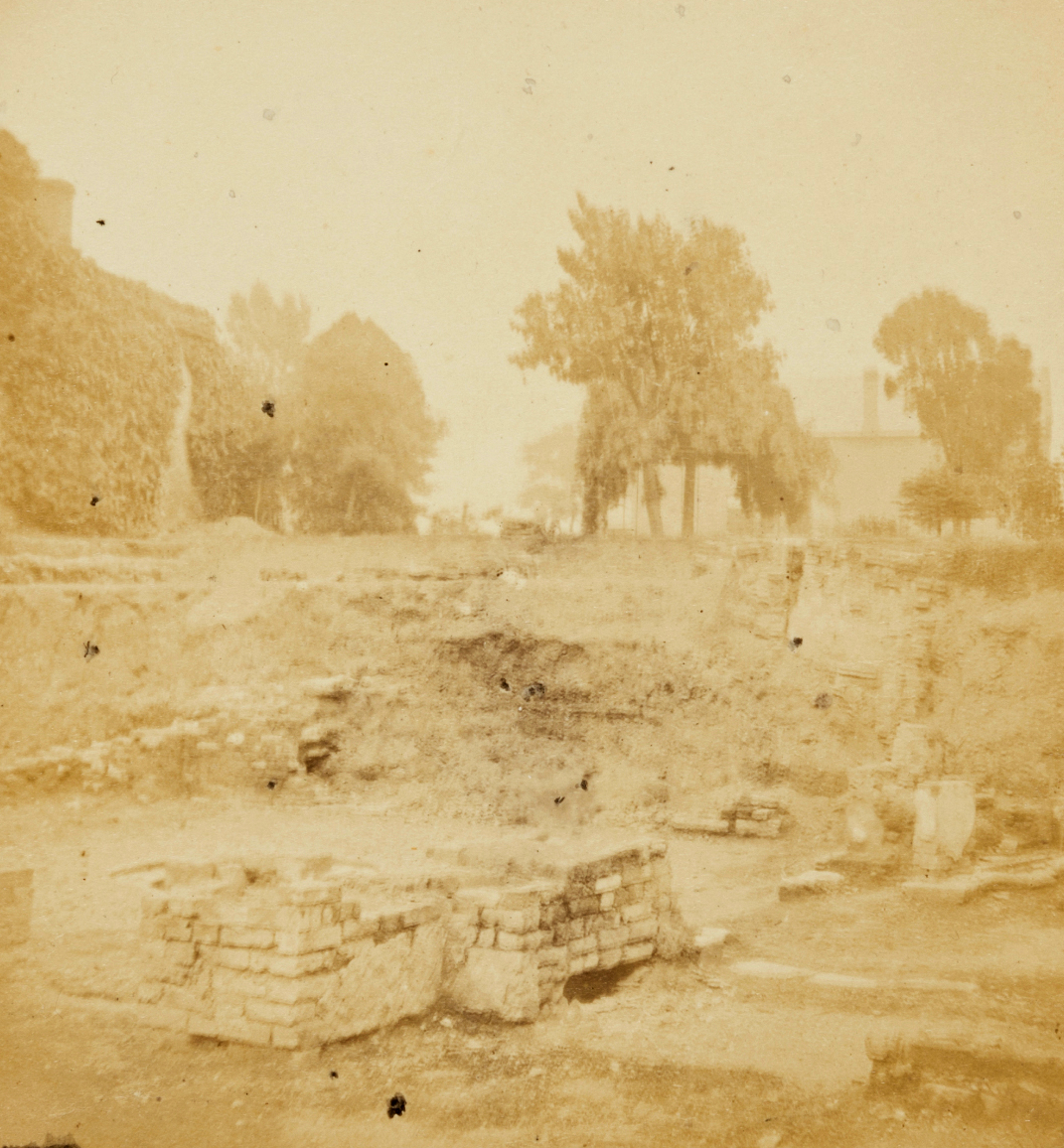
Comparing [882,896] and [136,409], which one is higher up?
[136,409]

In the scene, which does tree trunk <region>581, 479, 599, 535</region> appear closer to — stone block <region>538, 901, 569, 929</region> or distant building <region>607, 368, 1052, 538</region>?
distant building <region>607, 368, 1052, 538</region>

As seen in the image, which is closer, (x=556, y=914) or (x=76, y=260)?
(x=556, y=914)

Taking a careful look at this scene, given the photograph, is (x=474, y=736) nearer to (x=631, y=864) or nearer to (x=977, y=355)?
(x=631, y=864)

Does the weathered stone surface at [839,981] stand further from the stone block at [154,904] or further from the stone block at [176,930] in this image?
the stone block at [154,904]

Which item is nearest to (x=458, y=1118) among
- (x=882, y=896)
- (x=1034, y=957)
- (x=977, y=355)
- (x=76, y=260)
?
(x=882, y=896)

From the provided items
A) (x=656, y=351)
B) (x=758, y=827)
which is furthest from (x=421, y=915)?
(x=656, y=351)

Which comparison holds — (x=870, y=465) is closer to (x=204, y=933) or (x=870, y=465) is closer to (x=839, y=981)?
(x=839, y=981)

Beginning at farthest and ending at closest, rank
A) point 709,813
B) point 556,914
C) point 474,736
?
point 474,736, point 709,813, point 556,914
